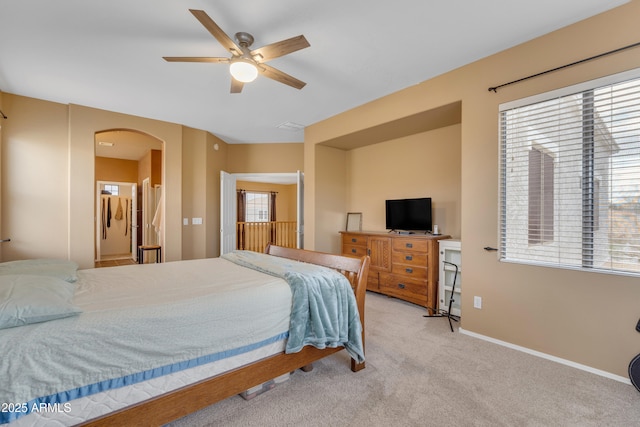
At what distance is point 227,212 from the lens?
5.35 m

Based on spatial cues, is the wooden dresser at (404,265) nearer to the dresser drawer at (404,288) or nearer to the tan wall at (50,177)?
the dresser drawer at (404,288)

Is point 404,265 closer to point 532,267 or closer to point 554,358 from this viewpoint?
point 532,267

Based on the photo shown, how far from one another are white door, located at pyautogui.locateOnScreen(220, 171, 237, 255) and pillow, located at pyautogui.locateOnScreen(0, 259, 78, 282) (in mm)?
2929

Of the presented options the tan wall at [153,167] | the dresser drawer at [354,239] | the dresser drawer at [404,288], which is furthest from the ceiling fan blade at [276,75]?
the tan wall at [153,167]

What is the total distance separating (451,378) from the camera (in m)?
2.08

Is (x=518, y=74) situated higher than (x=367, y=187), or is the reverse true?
(x=518, y=74)

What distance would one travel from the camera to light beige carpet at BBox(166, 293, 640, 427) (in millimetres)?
1655

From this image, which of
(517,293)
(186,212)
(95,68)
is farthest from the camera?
(186,212)

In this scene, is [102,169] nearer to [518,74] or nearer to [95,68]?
[95,68]

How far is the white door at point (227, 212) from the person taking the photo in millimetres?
5234

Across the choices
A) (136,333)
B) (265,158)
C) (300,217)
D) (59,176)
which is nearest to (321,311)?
(136,333)

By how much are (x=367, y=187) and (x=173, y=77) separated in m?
3.28

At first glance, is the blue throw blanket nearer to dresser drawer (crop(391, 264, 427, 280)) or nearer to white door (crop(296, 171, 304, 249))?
dresser drawer (crop(391, 264, 427, 280))

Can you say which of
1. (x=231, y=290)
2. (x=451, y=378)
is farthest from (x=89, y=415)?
(x=451, y=378)
